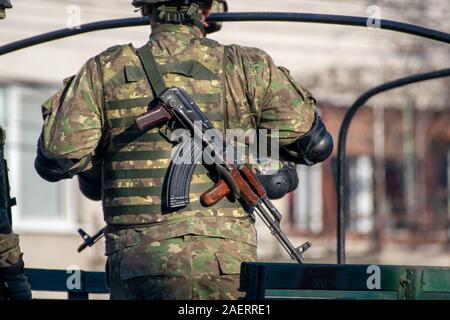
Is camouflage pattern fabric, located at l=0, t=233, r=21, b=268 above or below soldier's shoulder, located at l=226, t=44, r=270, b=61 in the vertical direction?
below

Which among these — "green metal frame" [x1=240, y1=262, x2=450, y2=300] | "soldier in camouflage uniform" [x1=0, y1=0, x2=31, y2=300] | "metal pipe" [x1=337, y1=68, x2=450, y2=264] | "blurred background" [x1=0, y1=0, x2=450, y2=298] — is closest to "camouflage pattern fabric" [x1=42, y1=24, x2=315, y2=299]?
"soldier in camouflage uniform" [x1=0, y1=0, x2=31, y2=300]

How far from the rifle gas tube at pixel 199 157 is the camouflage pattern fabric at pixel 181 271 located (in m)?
0.18

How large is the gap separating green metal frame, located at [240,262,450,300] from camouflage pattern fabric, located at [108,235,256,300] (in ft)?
1.20

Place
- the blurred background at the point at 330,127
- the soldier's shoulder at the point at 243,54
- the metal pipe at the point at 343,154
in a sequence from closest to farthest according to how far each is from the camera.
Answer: the soldier's shoulder at the point at 243,54 → the metal pipe at the point at 343,154 → the blurred background at the point at 330,127

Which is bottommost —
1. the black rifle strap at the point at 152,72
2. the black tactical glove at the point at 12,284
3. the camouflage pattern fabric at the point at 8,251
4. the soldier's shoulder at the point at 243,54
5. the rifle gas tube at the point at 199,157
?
the black tactical glove at the point at 12,284

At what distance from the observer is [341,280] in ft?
18.1

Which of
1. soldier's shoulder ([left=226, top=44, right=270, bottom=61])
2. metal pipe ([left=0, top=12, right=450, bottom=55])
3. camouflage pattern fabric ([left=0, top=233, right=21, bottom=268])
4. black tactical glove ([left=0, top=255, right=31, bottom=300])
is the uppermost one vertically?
metal pipe ([left=0, top=12, right=450, bottom=55])

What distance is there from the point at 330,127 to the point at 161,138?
13.7 meters

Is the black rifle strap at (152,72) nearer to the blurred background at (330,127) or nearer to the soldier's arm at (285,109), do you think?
the soldier's arm at (285,109)

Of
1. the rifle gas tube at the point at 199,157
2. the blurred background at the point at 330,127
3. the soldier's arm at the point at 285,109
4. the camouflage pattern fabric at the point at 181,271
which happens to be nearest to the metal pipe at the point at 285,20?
the soldier's arm at the point at 285,109

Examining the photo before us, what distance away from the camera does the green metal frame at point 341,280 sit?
5.43m

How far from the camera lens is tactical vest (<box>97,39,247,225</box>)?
19.7 feet

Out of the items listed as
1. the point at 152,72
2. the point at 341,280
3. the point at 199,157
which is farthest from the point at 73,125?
the point at 341,280

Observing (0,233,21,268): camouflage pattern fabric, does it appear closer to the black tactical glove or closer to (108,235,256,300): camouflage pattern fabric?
the black tactical glove
